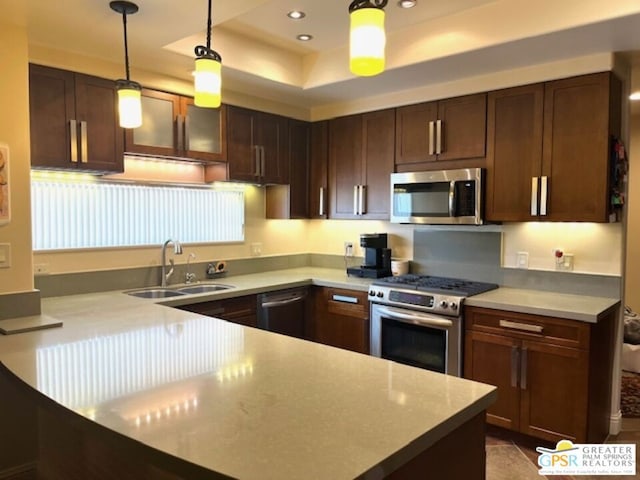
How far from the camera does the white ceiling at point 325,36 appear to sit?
2301 mm

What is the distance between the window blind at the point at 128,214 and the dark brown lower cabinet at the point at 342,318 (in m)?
0.98

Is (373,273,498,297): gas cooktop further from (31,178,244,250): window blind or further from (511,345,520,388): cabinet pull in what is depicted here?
(31,178,244,250): window blind

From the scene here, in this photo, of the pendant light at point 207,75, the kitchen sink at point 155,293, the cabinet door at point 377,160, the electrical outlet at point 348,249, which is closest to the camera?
the pendant light at point 207,75

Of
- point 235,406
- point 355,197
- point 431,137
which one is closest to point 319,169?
point 355,197

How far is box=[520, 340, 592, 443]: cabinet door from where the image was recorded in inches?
106

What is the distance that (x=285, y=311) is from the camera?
3703mm

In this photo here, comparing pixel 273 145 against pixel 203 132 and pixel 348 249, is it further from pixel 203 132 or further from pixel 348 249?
pixel 348 249

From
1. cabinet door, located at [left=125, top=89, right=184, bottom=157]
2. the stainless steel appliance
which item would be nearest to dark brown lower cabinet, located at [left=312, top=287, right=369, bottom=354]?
the stainless steel appliance

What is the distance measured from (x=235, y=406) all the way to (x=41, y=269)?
2.29 m

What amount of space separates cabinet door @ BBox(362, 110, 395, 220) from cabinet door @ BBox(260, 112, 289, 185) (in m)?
0.70

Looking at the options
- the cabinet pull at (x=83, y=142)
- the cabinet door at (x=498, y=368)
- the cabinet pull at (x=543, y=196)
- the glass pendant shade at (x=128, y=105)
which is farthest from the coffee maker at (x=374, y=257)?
the glass pendant shade at (x=128, y=105)

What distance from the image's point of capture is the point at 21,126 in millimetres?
2355

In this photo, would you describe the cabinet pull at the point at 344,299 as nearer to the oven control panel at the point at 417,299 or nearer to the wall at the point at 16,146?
the oven control panel at the point at 417,299

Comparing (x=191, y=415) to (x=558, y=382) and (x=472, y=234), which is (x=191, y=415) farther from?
(x=472, y=234)
